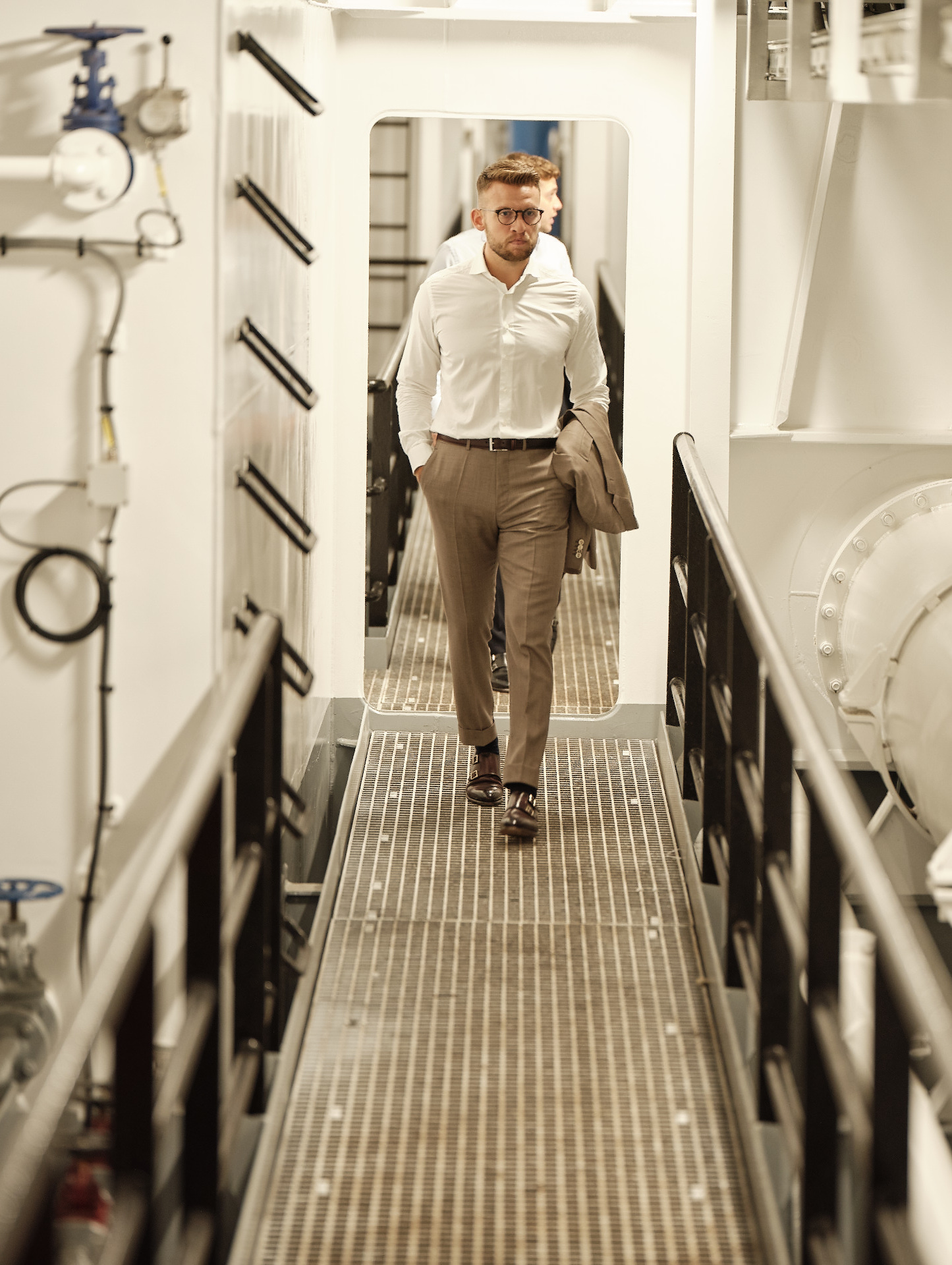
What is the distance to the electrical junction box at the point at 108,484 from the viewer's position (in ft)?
11.2

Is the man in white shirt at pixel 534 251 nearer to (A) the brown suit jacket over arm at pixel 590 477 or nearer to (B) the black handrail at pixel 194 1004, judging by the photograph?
(A) the brown suit jacket over arm at pixel 590 477

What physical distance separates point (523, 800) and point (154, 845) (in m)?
2.27

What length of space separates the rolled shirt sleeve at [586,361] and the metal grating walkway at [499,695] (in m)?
1.38

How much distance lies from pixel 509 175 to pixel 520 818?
1.79 meters

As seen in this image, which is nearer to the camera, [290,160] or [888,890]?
[888,890]

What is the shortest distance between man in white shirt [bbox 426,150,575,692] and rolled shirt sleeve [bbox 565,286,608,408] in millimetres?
143

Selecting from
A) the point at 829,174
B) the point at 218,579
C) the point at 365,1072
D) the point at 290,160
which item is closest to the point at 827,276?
the point at 829,174

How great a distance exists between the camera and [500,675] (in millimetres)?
5840

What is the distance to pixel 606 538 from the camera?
8352 mm

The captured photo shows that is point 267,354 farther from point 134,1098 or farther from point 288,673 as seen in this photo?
point 134,1098

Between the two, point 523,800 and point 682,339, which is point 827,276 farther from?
point 523,800

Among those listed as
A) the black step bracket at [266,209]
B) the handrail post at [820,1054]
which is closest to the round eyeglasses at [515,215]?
the black step bracket at [266,209]

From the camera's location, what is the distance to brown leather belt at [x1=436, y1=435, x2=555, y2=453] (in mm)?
4293

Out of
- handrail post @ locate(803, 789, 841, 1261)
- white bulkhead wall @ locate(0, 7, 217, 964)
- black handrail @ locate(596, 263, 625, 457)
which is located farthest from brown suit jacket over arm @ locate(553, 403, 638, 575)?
black handrail @ locate(596, 263, 625, 457)
